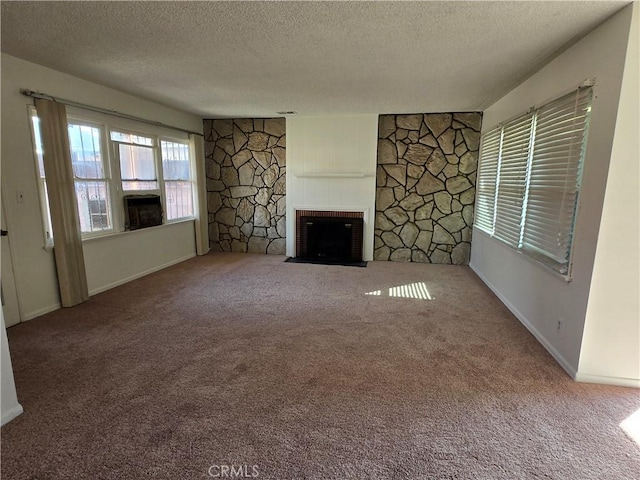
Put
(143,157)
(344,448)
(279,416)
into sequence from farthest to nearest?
(143,157), (279,416), (344,448)

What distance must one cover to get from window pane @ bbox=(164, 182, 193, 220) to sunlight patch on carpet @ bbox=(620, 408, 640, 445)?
17.9 feet

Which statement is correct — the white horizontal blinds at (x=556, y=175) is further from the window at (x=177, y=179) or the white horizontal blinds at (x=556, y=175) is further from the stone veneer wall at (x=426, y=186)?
the window at (x=177, y=179)

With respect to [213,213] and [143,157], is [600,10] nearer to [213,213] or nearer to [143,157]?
[143,157]

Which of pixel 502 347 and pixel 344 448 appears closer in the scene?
pixel 344 448

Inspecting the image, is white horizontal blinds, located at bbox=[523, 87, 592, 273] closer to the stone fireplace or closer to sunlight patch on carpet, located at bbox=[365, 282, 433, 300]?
sunlight patch on carpet, located at bbox=[365, 282, 433, 300]

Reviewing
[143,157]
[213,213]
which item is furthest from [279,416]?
[213,213]

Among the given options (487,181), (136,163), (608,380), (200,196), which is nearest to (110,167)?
(136,163)

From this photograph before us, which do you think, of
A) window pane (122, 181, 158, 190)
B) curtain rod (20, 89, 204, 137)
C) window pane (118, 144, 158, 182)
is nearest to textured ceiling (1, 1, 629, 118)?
curtain rod (20, 89, 204, 137)

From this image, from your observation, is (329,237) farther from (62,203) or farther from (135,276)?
(62,203)

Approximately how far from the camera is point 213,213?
20.8 feet

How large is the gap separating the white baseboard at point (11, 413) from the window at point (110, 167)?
2.02m

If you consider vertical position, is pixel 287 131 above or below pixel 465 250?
above

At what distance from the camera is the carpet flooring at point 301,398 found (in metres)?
1.66

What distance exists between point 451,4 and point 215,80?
97.5 inches
